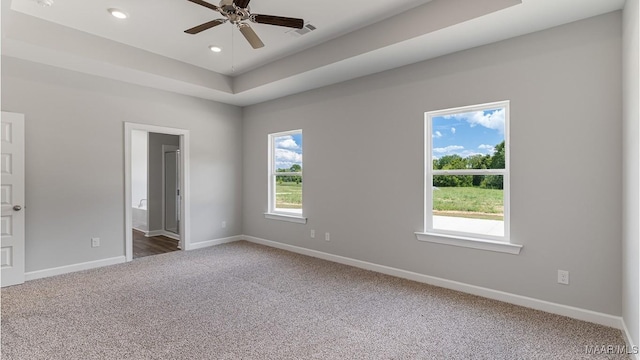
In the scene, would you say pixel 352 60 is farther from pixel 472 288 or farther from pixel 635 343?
pixel 635 343

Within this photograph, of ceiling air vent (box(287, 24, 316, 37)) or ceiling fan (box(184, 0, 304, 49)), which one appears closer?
ceiling fan (box(184, 0, 304, 49))

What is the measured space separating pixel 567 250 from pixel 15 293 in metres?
5.52

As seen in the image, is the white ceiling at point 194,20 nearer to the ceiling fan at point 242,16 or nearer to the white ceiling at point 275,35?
the white ceiling at point 275,35

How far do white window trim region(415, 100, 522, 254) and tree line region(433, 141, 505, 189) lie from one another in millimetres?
49

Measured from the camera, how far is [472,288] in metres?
3.25

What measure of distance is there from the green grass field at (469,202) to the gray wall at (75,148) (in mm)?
4160

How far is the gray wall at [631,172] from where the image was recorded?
2.06 metres

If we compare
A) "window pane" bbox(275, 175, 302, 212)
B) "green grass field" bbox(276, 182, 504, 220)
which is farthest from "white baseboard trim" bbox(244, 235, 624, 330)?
"window pane" bbox(275, 175, 302, 212)

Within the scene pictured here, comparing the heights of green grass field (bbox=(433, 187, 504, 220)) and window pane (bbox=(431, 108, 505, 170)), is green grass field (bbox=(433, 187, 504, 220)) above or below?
below

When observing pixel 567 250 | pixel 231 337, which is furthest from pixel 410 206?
pixel 231 337

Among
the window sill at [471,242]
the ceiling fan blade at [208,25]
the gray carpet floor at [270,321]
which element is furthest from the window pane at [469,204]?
the ceiling fan blade at [208,25]

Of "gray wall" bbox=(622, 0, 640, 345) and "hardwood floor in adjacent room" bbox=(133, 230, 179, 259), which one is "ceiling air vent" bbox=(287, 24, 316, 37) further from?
"hardwood floor in adjacent room" bbox=(133, 230, 179, 259)

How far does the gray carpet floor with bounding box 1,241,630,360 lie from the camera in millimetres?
2188

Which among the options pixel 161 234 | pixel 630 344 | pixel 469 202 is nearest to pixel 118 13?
pixel 469 202
